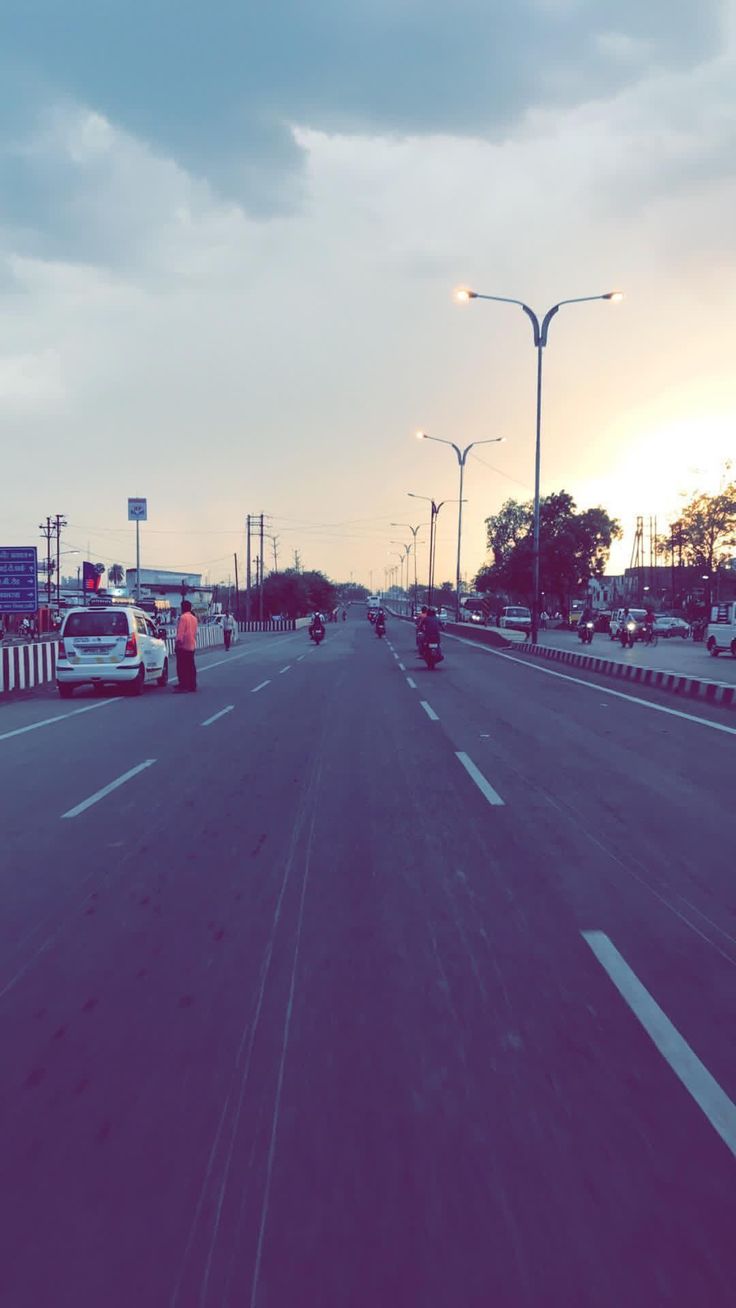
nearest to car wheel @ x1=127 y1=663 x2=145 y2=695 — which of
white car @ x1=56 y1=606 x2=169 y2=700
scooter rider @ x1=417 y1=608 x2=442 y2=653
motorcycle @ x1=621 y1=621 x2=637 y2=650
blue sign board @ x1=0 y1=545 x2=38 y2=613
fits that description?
white car @ x1=56 y1=606 x2=169 y2=700

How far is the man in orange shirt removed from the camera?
67.7ft

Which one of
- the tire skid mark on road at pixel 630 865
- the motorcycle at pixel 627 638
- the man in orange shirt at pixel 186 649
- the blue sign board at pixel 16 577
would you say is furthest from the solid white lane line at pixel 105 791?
the motorcycle at pixel 627 638

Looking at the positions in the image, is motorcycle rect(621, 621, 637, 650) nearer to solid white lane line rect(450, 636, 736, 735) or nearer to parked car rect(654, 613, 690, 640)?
solid white lane line rect(450, 636, 736, 735)

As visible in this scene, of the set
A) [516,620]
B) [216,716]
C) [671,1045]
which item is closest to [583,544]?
[516,620]

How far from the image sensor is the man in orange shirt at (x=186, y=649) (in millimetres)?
20641

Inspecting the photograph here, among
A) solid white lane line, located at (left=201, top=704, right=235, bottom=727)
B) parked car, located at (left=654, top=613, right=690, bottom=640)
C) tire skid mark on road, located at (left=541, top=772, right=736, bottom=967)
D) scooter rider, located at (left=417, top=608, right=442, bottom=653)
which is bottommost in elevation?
parked car, located at (left=654, top=613, right=690, bottom=640)

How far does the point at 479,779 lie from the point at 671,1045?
6.31 m

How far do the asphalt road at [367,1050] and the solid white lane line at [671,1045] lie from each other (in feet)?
0.04

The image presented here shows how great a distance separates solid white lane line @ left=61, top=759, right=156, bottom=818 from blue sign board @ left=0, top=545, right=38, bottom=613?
51.2 feet

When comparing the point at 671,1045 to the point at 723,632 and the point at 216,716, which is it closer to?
the point at 216,716

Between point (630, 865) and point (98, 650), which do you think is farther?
point (98, 650)

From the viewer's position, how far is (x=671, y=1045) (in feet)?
12.9

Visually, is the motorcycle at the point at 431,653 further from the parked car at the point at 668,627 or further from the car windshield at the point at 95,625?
the parked car at the point at 668,627

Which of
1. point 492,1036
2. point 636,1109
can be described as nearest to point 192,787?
point 492,1036
